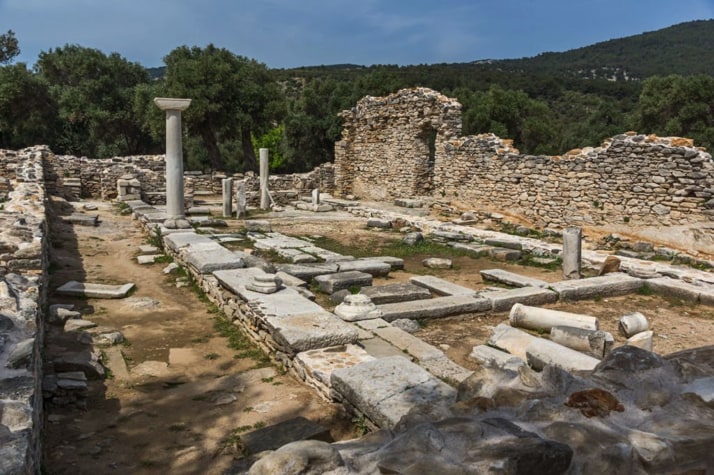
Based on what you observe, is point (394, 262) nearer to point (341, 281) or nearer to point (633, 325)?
point (341, 281)

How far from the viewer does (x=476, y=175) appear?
17.4 metres

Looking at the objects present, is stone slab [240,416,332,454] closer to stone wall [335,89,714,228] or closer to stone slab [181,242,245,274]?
stone slab [181,242,245,274]

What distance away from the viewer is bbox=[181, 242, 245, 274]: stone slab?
8477 mm

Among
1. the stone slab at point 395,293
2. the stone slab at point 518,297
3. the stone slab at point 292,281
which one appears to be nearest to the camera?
the stone slab at point 518,297

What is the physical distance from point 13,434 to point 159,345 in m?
3.60

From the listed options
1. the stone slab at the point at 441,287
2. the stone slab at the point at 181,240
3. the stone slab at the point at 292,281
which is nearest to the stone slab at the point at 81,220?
the stone slab at the point at 181,240

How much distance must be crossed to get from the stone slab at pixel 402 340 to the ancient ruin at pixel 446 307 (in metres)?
0.04

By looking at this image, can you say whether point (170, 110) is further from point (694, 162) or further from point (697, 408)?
point (697, 408)

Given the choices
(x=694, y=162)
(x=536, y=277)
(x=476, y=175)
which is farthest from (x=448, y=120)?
(x=536, y=277)

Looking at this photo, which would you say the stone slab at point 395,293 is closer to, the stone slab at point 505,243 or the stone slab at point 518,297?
the stone slab at point 518,297

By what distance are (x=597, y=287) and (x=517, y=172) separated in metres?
7.61

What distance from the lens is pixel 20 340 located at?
162 inches

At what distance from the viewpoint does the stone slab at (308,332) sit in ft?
17.8

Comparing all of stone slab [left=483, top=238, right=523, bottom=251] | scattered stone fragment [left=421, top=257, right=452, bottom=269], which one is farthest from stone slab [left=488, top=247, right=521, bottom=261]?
scattered stone fragment [left=421, top=257, right=452, bottom=269]
